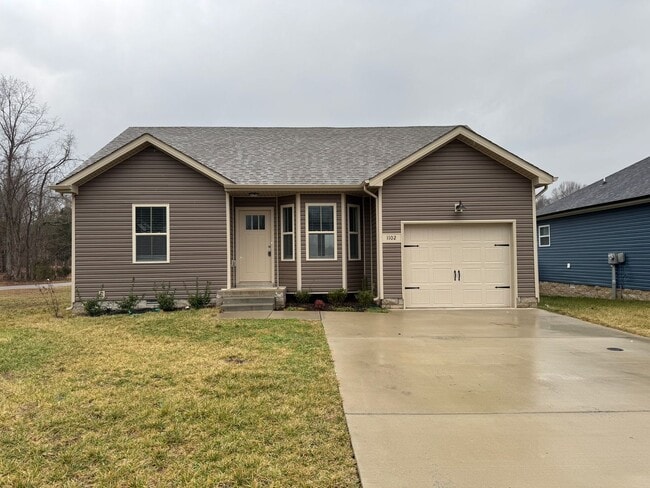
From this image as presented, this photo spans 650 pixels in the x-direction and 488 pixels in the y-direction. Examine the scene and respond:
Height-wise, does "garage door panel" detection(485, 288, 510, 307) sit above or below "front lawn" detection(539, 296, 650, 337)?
above

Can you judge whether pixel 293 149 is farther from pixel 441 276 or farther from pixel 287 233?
pixel 441 276

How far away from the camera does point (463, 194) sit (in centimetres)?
1018

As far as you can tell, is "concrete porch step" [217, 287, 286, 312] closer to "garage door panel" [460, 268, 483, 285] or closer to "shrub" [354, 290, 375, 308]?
"shrub" [354, 290, 375, 308]

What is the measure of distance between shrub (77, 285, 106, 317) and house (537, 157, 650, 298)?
53.2 feet

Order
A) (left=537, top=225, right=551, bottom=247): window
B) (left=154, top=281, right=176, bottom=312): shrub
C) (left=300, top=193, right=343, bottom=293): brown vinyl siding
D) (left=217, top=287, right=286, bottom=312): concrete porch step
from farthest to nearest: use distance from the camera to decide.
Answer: (left=537, top=225, right=551, bottom=247): window → (left=300, top=193, right=343, bottom=293): brown vinyl siding → (left=217, top=287, right=286, bottom=312): concrete porch step → (left=154, top=281, right=176, bottom=312): shrub

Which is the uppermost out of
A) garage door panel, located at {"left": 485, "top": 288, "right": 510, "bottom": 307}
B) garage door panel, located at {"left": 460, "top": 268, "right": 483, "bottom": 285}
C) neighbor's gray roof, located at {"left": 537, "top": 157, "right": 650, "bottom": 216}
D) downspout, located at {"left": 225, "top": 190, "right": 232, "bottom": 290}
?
neighbor's gray roof, located at {"left": 537, "top": 157, "right": 650, "bottom": 216}

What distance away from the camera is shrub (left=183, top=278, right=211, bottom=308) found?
9.88 metres

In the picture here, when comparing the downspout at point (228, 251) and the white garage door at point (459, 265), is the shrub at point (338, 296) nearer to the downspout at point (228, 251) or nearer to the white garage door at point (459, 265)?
the white garage door at point (459, 265)

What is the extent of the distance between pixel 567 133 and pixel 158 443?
104ft

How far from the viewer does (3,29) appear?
16.3 meters

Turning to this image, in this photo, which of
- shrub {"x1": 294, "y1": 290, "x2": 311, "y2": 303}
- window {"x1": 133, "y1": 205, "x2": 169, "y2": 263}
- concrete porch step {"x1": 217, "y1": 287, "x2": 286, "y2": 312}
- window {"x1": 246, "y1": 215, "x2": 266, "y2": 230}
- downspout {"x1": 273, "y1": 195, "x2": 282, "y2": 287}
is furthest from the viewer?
window {"x1": 246, "y1": 215, "x2": 266, "y2": 230}

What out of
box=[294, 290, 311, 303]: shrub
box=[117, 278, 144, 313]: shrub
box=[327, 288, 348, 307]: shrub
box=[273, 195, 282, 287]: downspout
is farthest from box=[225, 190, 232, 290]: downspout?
box=[327, 288, 348, 307]: shrub

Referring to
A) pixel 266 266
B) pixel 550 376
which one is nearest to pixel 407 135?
pixel 266 266

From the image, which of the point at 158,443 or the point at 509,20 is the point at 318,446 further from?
the point at 509,20
